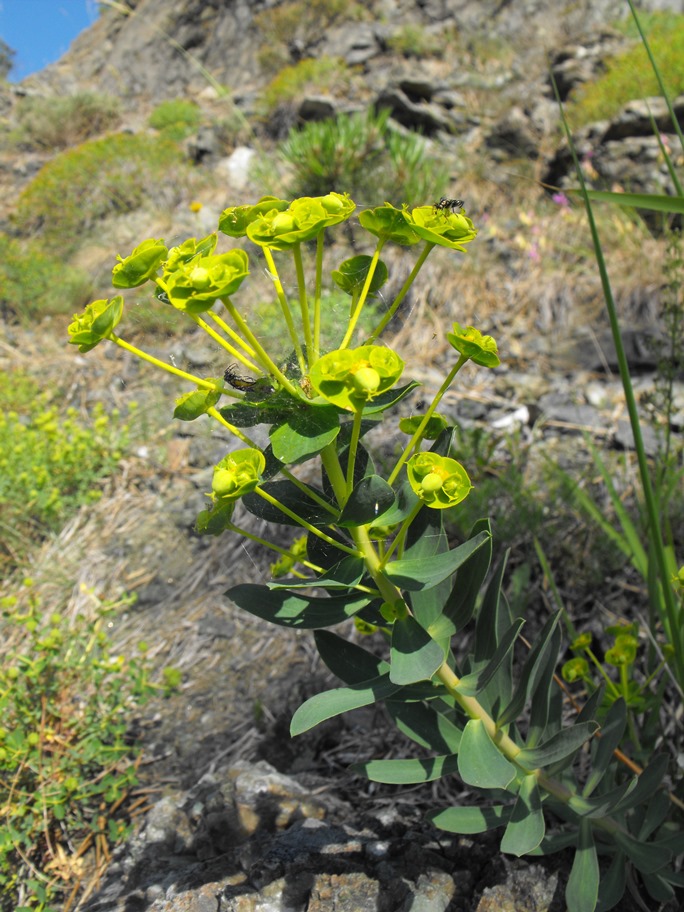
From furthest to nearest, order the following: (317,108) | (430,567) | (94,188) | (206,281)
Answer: (94,188) → (317,108) → (430,567) → (206,281)

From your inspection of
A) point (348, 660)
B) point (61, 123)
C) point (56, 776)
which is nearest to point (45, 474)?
point (56, 776)

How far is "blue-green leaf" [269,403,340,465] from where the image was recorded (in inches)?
33.8

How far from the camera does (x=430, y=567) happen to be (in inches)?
39.6

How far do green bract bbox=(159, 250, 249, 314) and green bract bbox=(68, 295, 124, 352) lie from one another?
125mm

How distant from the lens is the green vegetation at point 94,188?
7.92 metres

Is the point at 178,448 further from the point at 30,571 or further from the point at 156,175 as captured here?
the point at 156,175

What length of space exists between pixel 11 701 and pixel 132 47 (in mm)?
17058

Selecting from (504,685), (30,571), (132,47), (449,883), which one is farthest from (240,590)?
(132,47)

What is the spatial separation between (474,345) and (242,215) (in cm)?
37

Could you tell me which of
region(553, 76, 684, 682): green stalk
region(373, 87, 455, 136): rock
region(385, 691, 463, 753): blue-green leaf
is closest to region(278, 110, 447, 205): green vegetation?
region(373, 87, 455, 136): rock

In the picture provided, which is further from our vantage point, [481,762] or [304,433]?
[481,762]

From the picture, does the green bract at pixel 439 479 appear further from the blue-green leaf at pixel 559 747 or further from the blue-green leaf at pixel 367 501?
the blue-green leaf at pixel 559 747

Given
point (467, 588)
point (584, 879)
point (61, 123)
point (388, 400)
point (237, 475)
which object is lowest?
point (584, 879)

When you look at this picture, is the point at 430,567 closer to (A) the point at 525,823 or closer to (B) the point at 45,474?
(A) the point at 525,823
